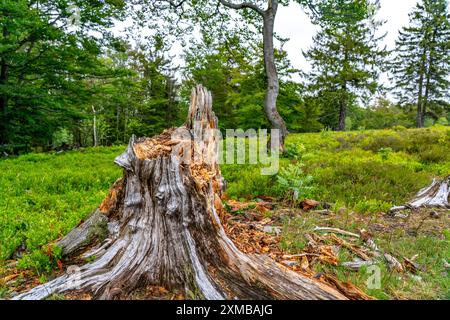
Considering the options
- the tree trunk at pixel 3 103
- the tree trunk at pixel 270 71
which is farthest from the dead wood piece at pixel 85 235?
the tree trunk at pixel 3 103

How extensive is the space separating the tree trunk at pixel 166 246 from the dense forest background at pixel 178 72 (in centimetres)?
1006

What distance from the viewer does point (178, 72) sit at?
3372 cm

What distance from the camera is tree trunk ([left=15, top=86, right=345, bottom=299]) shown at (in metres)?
2.49

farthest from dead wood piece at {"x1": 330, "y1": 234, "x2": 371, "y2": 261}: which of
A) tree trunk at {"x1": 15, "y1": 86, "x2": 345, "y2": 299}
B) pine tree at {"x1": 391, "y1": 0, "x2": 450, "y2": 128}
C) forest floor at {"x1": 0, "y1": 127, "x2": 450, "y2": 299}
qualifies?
pine tree at {"x1": 391, "y1": 0, "x2": 450, "y2": 128}

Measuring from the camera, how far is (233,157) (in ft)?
32.7

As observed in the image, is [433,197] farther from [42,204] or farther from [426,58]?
[426,58]

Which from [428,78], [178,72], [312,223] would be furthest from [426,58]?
[312,223]

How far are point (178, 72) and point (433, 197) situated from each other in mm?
31422

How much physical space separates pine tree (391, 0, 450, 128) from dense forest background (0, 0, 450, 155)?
112 mm

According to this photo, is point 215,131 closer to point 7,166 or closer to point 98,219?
point 98,219

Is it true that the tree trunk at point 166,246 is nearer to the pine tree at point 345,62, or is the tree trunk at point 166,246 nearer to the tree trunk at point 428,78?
the pine tree at point 345,62

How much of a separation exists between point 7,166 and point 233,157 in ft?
23.7

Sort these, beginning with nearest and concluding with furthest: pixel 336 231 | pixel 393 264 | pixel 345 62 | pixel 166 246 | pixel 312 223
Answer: pixel 166 246 < pixel 393 264 < pixel 336 231 < pixel 312 223 < pixel 345 62
